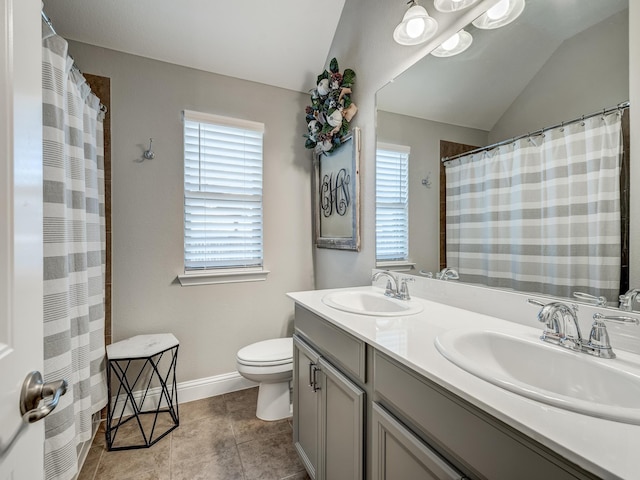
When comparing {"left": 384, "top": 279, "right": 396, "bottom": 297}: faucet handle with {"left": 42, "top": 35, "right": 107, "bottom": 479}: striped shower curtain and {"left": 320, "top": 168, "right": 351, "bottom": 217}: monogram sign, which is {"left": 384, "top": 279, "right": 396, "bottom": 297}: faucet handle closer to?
{"left": 320, "top": 168, "right": 351, "bottom": 217}: monogram sign

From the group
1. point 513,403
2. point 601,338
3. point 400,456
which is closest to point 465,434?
point 513,403

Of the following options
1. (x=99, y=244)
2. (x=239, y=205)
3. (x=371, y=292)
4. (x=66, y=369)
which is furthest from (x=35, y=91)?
(x=239, y=205)

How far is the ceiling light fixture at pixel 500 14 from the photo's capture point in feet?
3.75

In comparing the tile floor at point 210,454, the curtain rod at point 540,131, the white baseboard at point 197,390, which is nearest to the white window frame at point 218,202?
the white baseboard at point 197,390

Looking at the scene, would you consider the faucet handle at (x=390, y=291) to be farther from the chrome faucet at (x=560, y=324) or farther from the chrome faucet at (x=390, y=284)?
the chrome faucet at (x=560, y=324)

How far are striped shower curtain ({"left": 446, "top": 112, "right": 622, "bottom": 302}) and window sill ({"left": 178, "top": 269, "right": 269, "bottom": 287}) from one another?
5.05ft

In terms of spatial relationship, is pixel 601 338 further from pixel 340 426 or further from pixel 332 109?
pixel 332 109

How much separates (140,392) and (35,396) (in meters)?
1.82

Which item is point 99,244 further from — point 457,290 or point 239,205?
point 457,290

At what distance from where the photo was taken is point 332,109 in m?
2.05

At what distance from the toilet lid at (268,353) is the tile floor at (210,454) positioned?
1.42 ft

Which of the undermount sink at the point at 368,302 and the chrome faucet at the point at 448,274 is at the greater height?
the chrome faucet at the point at 448,274

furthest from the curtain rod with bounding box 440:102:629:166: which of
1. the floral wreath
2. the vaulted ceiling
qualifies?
the vaulted ceiling

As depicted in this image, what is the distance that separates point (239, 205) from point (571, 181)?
2007 mm
